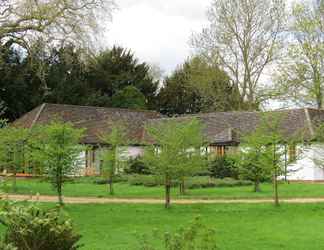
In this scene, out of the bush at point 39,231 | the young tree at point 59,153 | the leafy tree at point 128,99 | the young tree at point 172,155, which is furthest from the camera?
the leafy tree at point 128,99

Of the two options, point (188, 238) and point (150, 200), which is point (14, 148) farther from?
point (188, 238)

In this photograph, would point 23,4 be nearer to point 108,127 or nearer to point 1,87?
point 108,127

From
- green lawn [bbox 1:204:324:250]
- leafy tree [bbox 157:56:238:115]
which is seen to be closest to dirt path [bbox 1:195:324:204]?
green lawn [bbox 1:204:324:250]

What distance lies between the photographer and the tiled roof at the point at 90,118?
39719 mm

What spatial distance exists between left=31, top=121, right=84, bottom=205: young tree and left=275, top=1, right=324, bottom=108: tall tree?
23.8m

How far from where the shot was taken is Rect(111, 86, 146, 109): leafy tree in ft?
169

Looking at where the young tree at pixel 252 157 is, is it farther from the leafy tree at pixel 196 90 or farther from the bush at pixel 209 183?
the leafy tree at pixel 196 90

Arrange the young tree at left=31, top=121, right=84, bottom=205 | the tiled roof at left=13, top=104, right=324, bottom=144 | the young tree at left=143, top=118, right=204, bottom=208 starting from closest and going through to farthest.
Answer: the young tree at left=143, top=118, right=204, bottom=208, the young tree at left=31, top=121, right=84, bottom=205, the tiled roof at left=13, top=104, right=324, bottom=144

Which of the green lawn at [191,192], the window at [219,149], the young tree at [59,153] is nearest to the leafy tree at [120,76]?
Result: the window at [219,149]

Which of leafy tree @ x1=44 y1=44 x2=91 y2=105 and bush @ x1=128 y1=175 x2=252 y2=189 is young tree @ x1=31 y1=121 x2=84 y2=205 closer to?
bush @ x1=128 y1=175 x2=252 y2=189

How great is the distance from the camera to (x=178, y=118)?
116 ft

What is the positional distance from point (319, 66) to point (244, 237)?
2888cm

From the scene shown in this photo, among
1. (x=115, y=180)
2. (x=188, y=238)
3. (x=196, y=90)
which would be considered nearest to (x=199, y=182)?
(x=115, y=180)

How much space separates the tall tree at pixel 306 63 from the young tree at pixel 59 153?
2376cm
